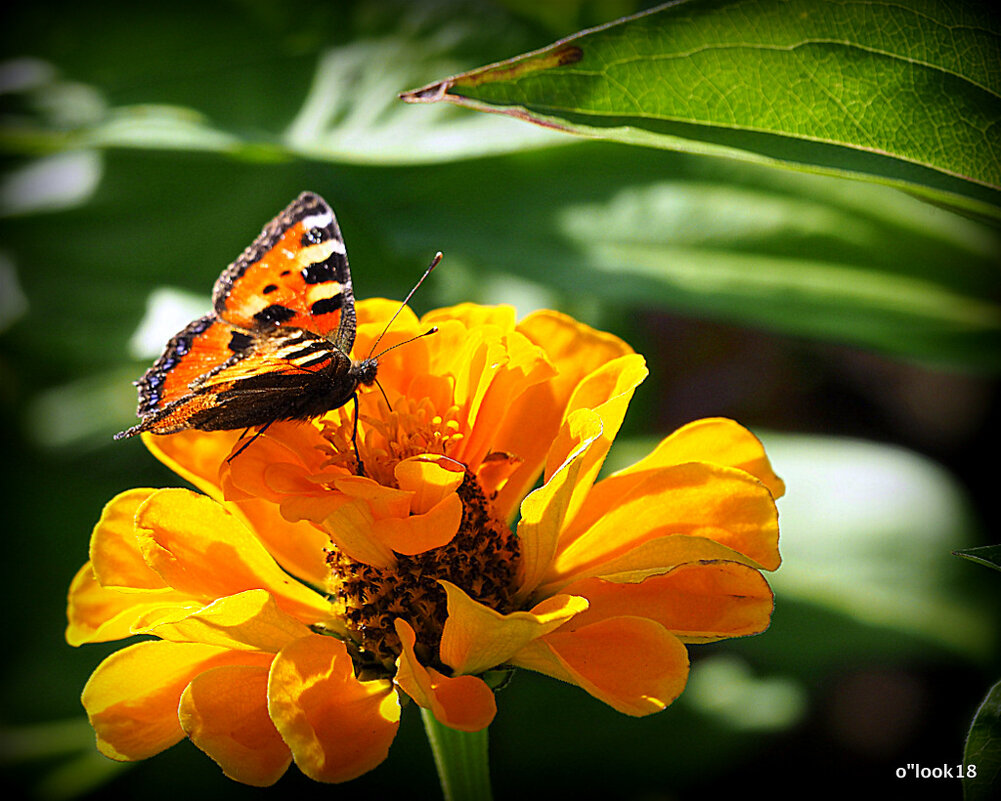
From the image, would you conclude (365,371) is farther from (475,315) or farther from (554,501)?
(554,501)

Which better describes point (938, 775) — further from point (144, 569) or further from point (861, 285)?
point (144, 569)

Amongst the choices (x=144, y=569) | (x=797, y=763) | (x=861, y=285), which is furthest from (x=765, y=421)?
Answer: (x=144, y=569)

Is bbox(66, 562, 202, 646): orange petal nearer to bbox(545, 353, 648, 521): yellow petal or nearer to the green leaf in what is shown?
bbox(545, 353, 648, 521): yellow petal

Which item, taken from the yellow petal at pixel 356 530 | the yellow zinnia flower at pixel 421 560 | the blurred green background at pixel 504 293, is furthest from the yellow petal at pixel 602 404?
the blurred green background at pixel 504 293

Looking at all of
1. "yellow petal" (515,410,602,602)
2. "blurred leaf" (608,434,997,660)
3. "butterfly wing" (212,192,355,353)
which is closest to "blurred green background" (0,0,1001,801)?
"blurred leaf" (608,434,997,660)

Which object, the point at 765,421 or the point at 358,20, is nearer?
the point at 358,20

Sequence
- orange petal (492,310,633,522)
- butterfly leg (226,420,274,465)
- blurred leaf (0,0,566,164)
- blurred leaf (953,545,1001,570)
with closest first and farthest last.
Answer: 1. blurred leaf (953,545,1001,570)
2. butterfly leg (226,420,274,465)
3. orange petal (492,310,633,522)
4. blurred leaf (0,0,566,164)
